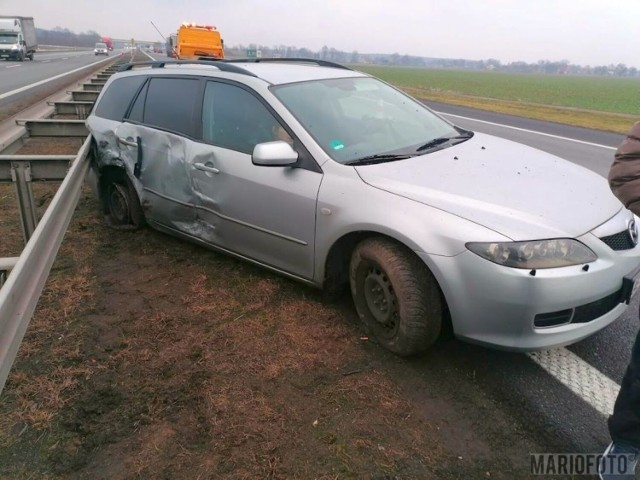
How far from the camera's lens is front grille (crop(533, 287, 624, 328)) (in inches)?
101

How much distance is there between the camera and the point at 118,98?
5.07 meters

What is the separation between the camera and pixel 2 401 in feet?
8.66

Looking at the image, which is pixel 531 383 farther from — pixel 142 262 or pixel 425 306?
pixel 142 262

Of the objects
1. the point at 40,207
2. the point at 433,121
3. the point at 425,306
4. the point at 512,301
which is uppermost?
the point at 433,121

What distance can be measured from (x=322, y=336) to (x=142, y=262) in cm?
202

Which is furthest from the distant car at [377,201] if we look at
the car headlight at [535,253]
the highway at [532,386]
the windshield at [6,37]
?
the windshield at [6,37]

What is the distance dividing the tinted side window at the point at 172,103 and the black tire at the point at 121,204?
0.72 meters

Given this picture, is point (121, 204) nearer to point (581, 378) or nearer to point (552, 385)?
point (552, 385)

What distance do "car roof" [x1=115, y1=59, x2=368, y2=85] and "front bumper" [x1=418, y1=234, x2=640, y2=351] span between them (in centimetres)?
200

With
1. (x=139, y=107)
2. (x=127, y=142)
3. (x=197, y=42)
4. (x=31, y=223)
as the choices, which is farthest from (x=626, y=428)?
(x=197, y=42)

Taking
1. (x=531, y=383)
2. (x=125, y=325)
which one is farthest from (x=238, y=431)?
(x=531, y=383)

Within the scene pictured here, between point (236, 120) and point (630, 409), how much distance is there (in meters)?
3.04

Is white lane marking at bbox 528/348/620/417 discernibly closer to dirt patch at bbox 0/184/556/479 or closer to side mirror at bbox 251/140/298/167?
dirt patch at bbox 0/184/556/479

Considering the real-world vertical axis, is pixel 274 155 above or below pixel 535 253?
above
